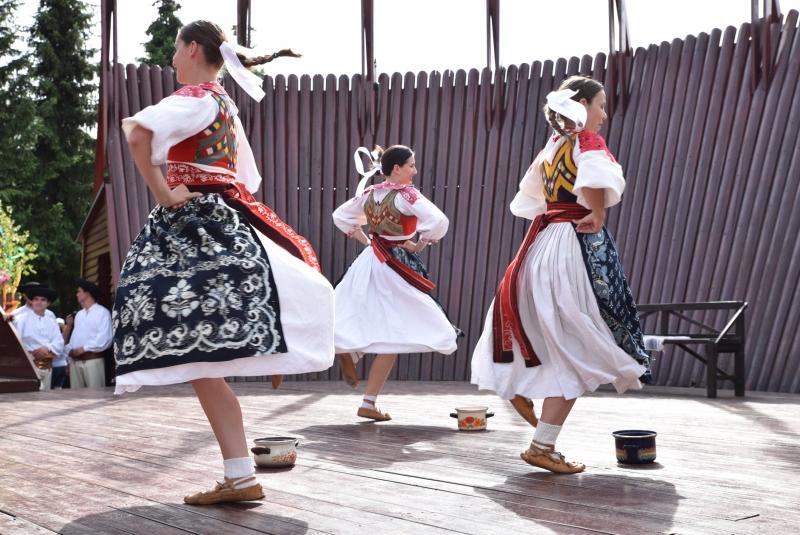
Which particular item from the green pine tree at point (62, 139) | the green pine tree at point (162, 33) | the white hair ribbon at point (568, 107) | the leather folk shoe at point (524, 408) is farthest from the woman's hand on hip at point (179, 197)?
the green pine tree at point (62, 139)

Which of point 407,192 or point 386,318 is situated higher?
point 407,192

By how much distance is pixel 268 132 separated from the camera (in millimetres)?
9258

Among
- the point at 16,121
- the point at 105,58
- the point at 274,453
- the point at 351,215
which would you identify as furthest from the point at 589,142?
the point at 16,121

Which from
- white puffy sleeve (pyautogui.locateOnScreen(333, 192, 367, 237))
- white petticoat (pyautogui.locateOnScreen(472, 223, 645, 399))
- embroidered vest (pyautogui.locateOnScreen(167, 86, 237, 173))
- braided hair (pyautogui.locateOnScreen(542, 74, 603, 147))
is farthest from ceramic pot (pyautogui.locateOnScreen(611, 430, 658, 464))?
white puffy sleeve (pyautogui.locateOnScreen(333, 192, 367, 237))

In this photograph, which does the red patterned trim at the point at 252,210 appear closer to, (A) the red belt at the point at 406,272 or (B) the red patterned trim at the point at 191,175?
(B) the red patterned trim at the point at 191,175

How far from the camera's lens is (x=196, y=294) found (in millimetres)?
2709

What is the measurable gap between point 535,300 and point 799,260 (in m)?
4.52

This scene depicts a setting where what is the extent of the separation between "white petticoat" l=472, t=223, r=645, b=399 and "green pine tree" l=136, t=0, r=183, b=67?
2331 cm

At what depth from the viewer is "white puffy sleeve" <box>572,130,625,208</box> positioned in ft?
11.1

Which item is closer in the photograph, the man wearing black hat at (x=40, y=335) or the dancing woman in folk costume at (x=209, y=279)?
the dancing woman in folk costume at (x=209, y=279)

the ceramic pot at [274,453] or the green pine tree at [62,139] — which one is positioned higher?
the green pine tree at [62,139]

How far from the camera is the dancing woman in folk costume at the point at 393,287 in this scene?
537 cm

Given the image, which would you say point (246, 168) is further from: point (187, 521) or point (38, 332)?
point (38, 332)

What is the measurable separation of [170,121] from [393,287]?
2.90 metres
